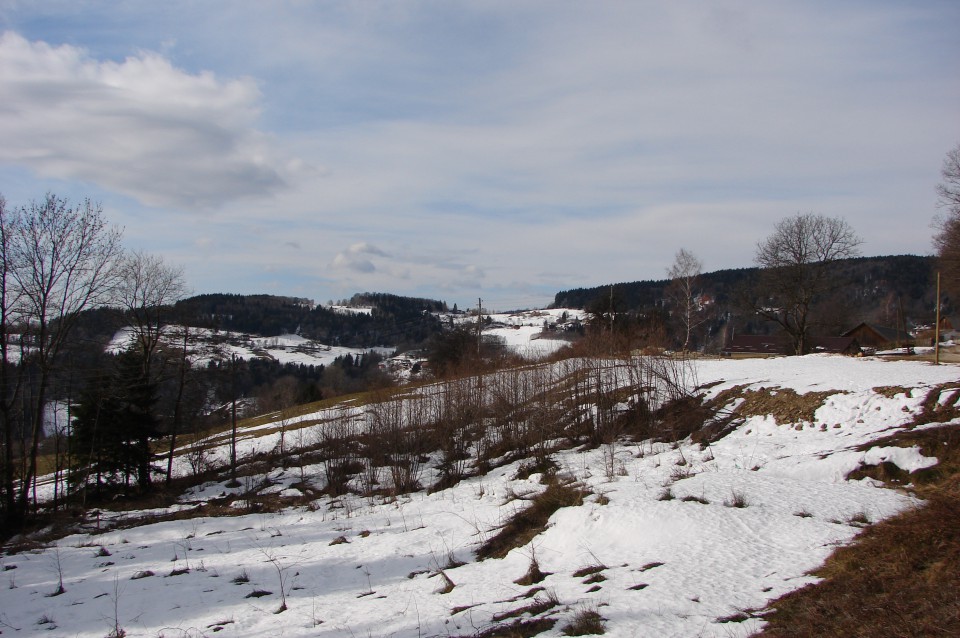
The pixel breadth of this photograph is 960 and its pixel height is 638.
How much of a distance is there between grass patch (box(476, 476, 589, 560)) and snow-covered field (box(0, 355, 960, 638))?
0.37 m

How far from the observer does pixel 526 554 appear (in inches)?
376

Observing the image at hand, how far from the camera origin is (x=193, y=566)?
1248 centimetres

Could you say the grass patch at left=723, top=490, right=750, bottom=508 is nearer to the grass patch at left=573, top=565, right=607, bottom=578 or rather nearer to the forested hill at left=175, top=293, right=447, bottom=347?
the grass patch at left=573, top=565, right=607, bottom=578


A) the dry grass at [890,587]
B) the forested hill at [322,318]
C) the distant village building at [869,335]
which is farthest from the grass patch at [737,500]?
the forested hill at [322,318]

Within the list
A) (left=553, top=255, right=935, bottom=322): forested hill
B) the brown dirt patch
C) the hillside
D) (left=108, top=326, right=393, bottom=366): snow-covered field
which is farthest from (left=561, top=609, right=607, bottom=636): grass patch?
(left=553, top=255, right=935, bottom=322): forested hill

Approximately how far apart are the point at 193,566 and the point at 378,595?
6110 mm

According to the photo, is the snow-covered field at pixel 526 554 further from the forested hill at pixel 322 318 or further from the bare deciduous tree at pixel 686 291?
the forested hill at pixel 322 318

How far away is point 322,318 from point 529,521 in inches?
6148

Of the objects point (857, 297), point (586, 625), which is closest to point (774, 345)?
point (857, 297)

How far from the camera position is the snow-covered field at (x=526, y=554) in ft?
23.1

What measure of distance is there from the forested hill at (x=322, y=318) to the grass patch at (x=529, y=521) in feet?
364

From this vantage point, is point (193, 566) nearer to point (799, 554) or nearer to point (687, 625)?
point (687, 625)

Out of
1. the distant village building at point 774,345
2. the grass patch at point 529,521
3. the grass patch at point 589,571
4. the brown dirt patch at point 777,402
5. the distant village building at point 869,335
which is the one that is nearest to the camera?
the grass patch at point 589,571

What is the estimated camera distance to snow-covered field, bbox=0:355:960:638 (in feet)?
23.1
